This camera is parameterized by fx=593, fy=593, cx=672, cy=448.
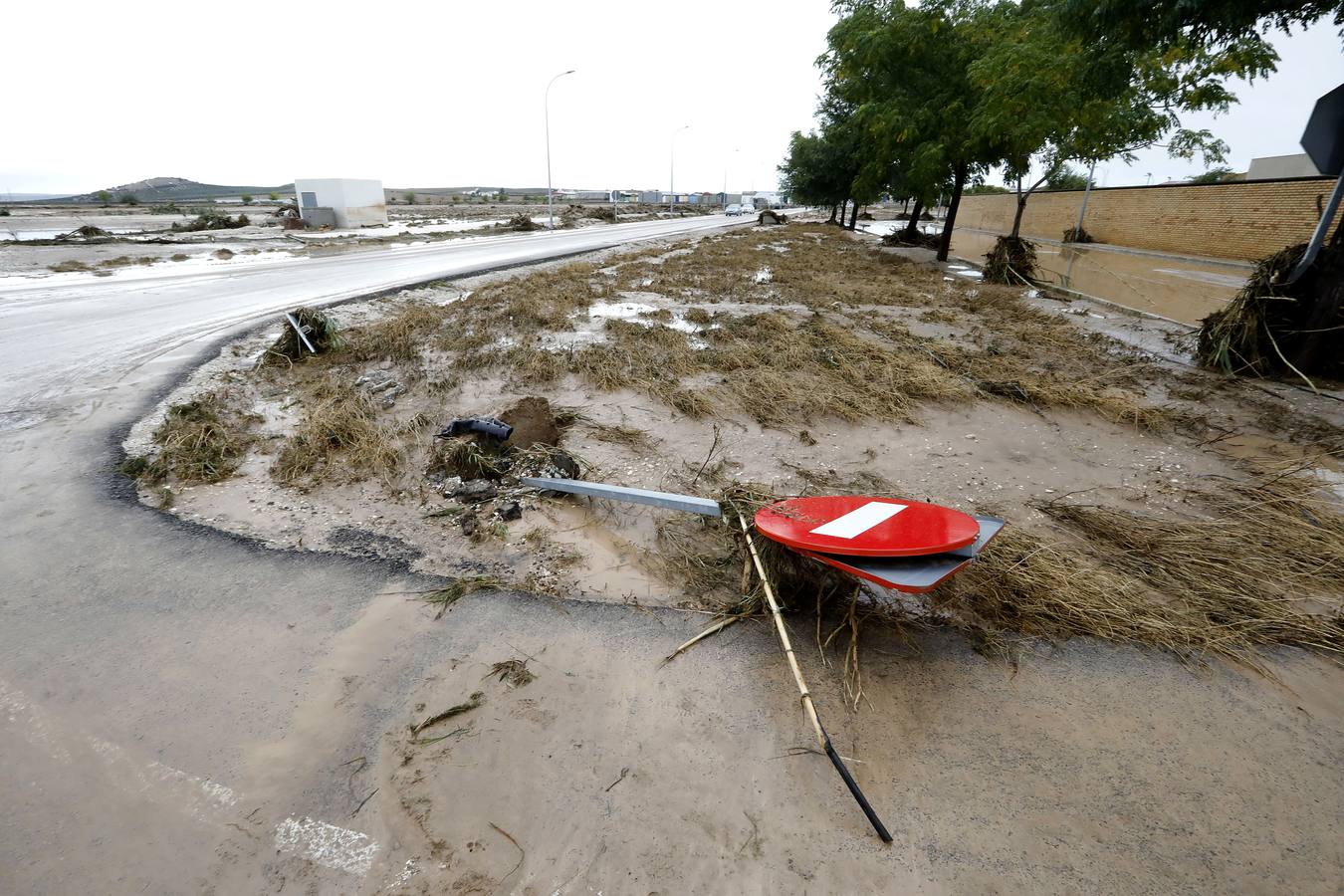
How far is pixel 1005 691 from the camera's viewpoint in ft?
8.77

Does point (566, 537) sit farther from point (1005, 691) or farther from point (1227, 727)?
point (1227, 727)

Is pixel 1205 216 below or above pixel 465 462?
above

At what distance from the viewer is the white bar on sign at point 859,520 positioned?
9.61ft

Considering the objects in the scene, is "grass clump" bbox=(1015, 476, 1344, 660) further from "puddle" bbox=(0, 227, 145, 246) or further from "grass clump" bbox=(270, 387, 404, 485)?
"puddle" bbox=(0, 227, 145, 246)

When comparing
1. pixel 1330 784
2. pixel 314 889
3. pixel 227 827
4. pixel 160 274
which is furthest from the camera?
pixel 160 274

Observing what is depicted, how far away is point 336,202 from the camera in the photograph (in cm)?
3089

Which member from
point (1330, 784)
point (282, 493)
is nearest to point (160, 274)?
point (282, 493)

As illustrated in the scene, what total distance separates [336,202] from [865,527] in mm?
35972

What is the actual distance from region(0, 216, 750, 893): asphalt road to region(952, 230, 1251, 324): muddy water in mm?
13448

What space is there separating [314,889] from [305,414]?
4.86 meters

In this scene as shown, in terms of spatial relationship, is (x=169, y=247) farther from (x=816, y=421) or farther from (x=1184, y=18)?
(x=1184, y=18)

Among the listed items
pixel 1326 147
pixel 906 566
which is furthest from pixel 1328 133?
pixel 906 566

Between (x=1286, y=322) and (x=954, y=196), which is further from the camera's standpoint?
(x=954, y=196)

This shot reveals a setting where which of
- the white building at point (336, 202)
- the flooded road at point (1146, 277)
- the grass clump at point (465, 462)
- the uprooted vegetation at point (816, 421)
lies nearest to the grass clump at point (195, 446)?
the uprooted vegetation at point (816, 421)
